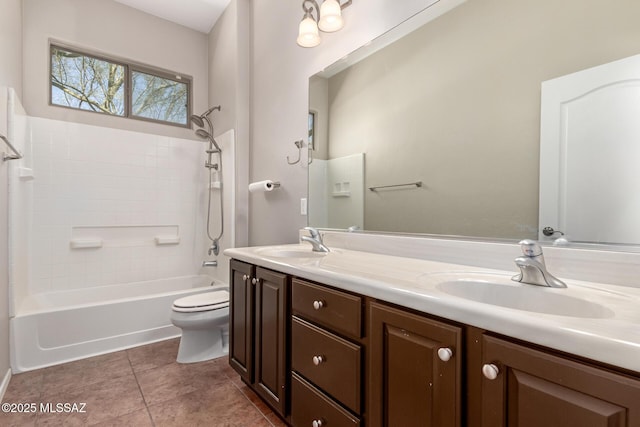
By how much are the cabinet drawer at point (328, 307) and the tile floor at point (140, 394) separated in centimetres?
74

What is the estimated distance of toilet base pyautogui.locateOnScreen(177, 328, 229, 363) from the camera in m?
2.16

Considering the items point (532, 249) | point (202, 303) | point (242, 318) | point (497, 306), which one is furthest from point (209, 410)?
point (532, 249)

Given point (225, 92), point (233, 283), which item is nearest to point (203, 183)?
point (225, 92)

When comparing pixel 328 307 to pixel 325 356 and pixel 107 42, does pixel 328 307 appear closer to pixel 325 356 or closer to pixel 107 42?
pixel 325 356

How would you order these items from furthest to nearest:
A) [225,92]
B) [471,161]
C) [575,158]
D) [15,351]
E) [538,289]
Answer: [225,92], [15,351], [471,161], [575,158], [538,289]

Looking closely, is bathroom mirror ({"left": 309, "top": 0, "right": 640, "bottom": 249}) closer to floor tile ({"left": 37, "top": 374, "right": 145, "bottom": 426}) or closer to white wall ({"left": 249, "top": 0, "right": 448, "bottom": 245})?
white wall ({"left": 249, "top": 0, "right": 448, "bottom": 245})

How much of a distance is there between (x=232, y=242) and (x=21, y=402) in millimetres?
1592

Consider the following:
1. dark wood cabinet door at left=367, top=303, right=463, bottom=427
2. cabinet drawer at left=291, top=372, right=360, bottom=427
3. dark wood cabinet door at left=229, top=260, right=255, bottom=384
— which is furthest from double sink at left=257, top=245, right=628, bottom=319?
dark wood cabinet door at left=229, top=260, right=255, bottom=384

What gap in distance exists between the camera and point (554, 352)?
0.57 metres

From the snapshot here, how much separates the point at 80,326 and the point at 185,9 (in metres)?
3.02

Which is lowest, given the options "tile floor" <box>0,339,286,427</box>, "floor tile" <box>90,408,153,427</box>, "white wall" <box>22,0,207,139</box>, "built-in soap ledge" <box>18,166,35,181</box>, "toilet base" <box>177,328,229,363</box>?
"tile floor" <box>0,339,286,427</box>

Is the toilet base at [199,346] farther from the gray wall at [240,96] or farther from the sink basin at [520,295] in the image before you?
the sink basin at [520,295]

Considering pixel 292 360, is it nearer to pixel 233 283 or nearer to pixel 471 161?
pixel 233 283

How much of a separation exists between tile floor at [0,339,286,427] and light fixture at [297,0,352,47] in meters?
2.14
